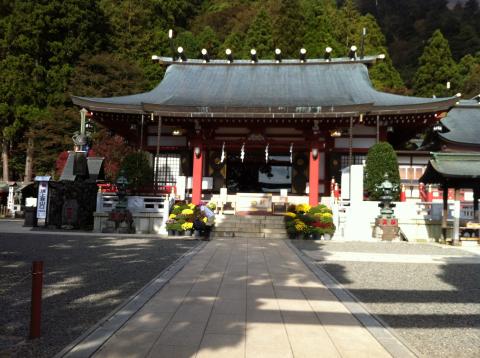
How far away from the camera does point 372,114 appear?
16.2m

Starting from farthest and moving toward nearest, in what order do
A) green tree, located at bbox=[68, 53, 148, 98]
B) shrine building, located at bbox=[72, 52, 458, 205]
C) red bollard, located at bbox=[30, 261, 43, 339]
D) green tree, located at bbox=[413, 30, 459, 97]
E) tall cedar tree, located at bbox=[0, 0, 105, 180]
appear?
green tree, located at bbox=[413, 30, 459, 97]
green tree, located at bbox=[68, 53, 148, 98]
tall cedar tree, located at bbox=[0, 0, 105, 180]
shrine building, located at bbox=[72, 52, 458, 205]
red bollard, located at bbox=[30, 261, 43, 339]

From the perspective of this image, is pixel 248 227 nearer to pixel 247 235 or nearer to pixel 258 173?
pixel 247 235

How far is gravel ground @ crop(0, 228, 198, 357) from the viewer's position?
161 inches

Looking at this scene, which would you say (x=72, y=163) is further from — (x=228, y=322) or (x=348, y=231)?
(x=228, y=322)

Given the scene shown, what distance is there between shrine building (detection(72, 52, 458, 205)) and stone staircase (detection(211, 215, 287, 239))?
225 cm

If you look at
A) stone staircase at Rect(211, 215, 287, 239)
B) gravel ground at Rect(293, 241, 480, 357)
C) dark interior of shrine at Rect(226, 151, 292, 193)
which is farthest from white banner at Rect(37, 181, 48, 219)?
gravel ground at Rect(293, 241, 480, 357)

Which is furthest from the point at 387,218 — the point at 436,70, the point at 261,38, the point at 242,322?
the point at 436,70

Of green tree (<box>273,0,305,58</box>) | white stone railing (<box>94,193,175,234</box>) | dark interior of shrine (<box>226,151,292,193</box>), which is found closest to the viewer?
white stone railing (<box>94,193,175,234</box>)

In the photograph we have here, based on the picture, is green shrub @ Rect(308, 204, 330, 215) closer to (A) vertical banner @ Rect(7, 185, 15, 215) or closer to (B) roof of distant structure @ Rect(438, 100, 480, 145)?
(B) roof of distant structure @ Rect(438, 100, 480, 145)

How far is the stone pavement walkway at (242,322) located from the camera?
373 cm

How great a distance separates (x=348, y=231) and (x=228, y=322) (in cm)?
1063

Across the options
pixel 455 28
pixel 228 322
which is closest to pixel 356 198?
pixel 228 322

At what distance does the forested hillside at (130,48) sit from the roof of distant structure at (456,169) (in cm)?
1990

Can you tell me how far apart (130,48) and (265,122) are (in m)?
30.1
